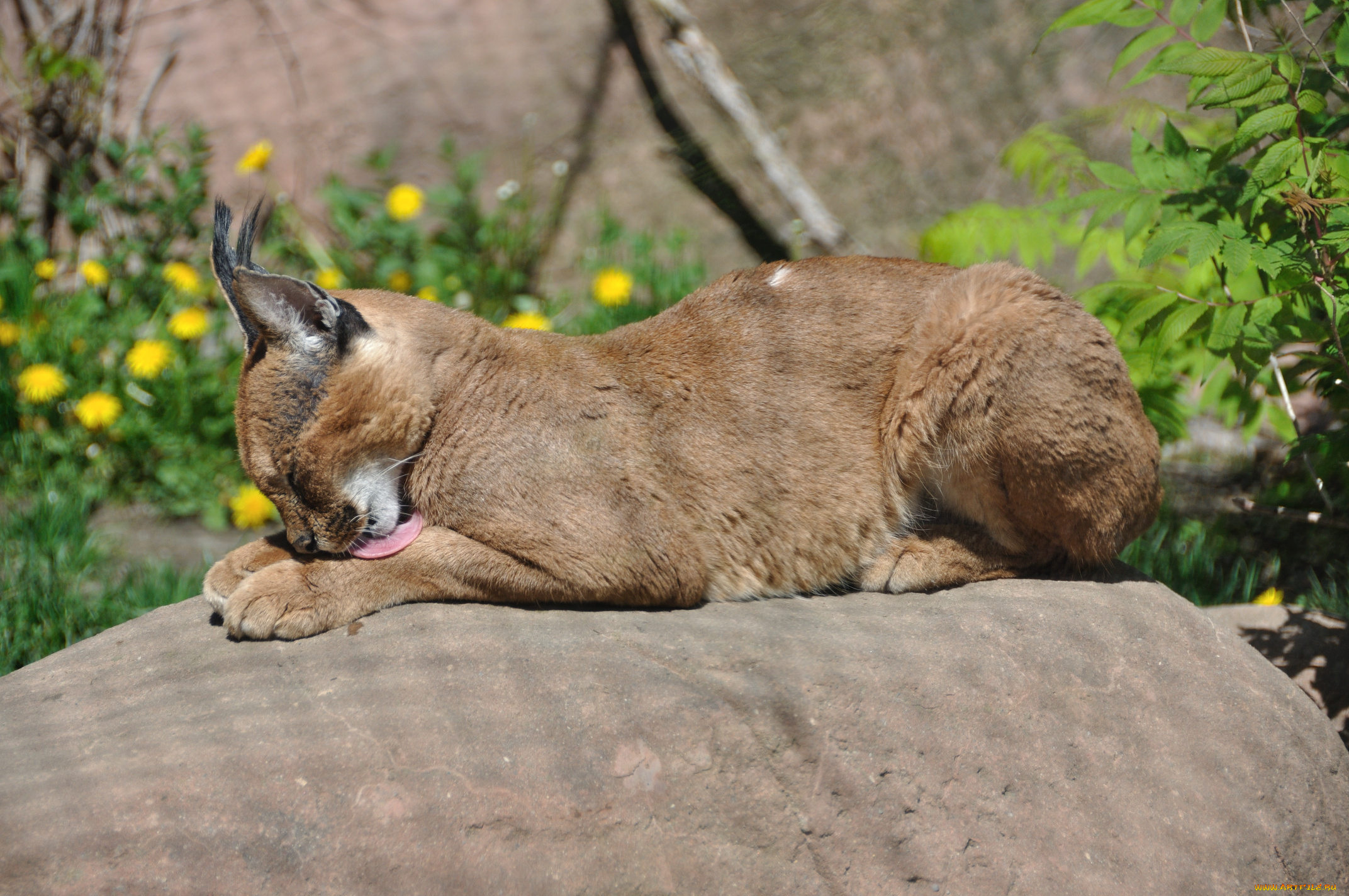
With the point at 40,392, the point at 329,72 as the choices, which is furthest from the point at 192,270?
the point at 329,72

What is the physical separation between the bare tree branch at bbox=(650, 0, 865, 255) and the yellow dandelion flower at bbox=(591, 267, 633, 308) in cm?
147

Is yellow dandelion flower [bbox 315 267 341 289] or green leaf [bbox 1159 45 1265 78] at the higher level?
green leaf [bbox 1159 45 1265 78]

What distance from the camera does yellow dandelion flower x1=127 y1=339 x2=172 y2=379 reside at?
5578 millimetres

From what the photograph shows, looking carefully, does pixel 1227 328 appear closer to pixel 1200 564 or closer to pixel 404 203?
pixel 1200 564

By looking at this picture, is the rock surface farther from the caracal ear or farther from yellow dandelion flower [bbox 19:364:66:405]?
yellow dandelion flower [bbox 19:364:66:405]

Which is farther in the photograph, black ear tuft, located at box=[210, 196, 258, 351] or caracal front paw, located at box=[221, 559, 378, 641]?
black ear tuft, located at box=[210, 196, 258, 351]

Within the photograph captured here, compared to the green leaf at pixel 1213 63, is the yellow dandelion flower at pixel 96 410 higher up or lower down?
lower down

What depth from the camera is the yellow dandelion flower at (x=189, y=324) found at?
227 inches

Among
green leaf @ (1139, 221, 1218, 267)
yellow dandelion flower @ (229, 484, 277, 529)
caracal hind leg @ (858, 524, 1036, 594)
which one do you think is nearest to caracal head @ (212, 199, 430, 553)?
caracal hind leg @ (858, 524, 1036, 594)

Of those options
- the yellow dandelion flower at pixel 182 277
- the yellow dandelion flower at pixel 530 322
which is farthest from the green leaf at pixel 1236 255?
the yellow dandelion flower at pixel 182 277

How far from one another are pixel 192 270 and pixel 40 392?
1303 millimetres

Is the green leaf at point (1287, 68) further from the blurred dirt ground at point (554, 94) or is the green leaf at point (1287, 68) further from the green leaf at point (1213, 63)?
the blurred dirt ground at point (554, 94)

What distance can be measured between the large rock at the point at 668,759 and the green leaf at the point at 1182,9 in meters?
2.03

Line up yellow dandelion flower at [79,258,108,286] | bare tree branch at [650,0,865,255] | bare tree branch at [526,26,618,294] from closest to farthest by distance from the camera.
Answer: yellow dandelion flower at [79,258,108,286], bare tree branch at [650,0,865,255], bare tree branch at [526,26,618,294]
